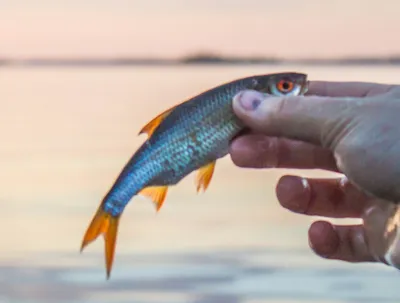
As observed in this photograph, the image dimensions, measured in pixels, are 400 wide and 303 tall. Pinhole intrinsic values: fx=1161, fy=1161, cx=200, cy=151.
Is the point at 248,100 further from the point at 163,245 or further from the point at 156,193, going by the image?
the point at 163,245

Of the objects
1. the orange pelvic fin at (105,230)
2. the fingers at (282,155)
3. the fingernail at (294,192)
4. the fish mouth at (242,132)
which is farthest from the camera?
the fingernail at (294,192)

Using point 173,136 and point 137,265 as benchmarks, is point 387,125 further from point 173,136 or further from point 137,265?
point 137,265

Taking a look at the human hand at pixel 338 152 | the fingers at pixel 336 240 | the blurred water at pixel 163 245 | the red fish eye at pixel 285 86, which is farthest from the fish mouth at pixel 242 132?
the blurred water at pixel 163 245

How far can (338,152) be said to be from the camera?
2635 millimetres

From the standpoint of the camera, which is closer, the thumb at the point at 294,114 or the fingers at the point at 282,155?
the thumb at the point at 294,114

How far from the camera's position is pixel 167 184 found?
2709 mm

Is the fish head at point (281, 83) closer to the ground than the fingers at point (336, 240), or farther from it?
farther from it

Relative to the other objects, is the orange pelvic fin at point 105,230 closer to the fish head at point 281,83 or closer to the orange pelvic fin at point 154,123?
the orange pelvic fin at point 154,123

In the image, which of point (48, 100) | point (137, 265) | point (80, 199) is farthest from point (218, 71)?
point (137, 265)

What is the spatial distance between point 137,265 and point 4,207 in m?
1.95

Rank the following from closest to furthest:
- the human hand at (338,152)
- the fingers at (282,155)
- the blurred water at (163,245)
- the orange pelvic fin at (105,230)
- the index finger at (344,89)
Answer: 1. the human hand at (338,152)
2. the orange pelvic fin at (105,230)
3. the fingers at (282,155)
4. the index finger at (344,89)
5. the blurred water at (163,245)

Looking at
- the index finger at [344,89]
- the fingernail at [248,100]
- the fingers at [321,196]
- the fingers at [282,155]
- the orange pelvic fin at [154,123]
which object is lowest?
the fingers at [321,196]

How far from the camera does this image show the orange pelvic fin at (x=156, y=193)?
8.91 ft

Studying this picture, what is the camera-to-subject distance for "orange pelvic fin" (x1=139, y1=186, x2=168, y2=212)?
8.91ft
